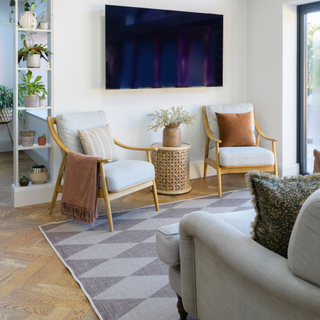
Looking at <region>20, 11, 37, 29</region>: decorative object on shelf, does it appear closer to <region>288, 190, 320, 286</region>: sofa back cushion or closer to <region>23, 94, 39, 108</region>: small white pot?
<region>23, 94, 39, 108</region>: small white pot

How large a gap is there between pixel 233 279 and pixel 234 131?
9.87 ft

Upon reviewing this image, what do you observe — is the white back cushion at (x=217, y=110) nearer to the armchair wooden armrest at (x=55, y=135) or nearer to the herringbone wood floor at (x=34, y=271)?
the herringbone wood floor at (x=34, y=271)

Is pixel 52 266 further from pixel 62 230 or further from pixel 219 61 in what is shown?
pixel 219 61

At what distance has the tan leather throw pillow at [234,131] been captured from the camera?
170 inches

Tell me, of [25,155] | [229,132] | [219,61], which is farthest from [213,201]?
[25,155]

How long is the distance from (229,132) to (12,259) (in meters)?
2.62

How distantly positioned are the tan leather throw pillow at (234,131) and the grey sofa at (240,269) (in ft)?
7.95

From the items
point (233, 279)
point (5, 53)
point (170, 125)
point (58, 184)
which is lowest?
point (233, 279)

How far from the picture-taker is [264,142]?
4973 millimetres

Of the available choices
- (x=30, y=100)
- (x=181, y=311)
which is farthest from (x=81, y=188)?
(x=181, y=311)

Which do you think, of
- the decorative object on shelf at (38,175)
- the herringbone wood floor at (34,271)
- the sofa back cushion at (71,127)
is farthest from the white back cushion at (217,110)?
the decorative object on shelf at (38,175)

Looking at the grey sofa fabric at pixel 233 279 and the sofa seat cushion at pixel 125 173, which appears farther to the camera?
the sofa seat cushion at pixel 125 173

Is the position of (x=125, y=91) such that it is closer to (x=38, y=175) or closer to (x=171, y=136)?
(x=171, y=136)

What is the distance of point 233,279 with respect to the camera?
1.45 metres
